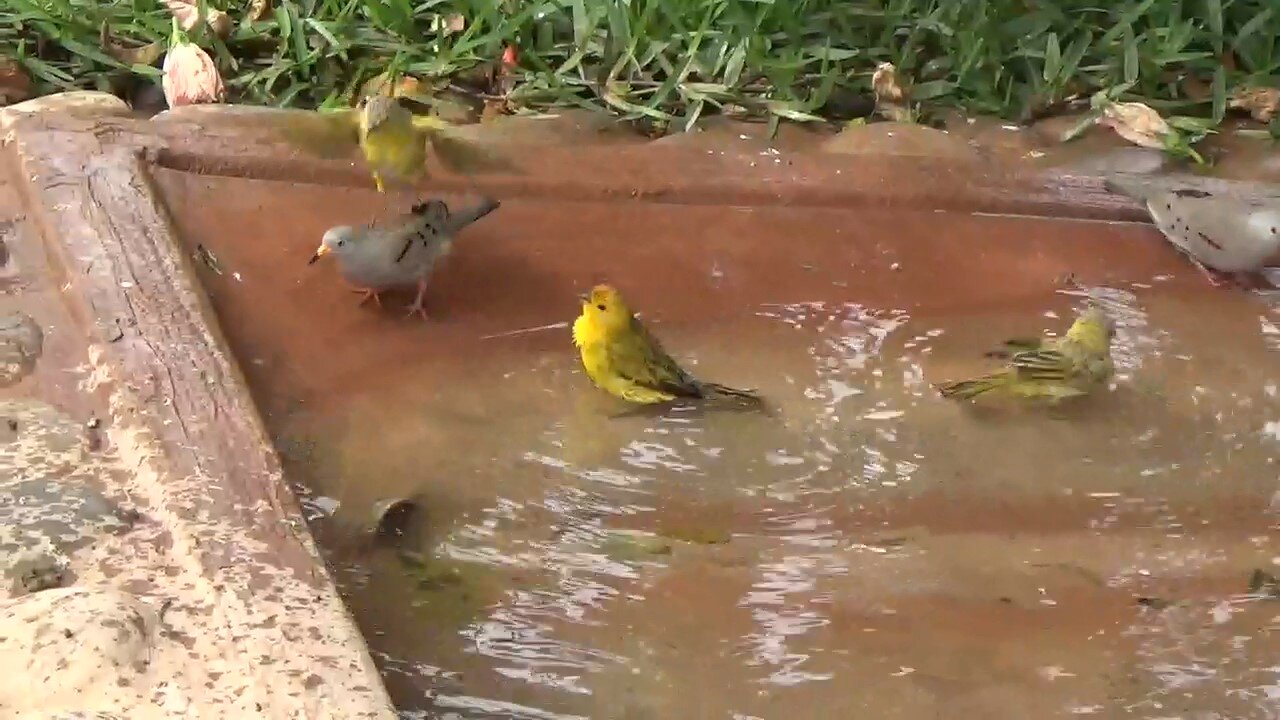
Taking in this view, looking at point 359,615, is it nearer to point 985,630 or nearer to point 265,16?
point 985,630

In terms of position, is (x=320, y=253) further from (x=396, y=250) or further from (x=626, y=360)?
(x=626, y=360)

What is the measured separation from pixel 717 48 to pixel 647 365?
2109 millimetres

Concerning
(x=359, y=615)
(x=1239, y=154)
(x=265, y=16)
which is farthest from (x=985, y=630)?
(x=265, y=16)

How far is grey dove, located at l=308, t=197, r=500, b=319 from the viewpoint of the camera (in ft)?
10.3

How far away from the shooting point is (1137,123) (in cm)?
425

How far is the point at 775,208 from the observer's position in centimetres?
373

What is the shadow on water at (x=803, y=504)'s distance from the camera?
7.97ft

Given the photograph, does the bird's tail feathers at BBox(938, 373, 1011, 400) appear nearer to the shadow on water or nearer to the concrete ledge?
the shadow on water

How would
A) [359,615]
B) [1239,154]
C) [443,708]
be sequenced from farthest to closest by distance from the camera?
1. [1239,154]
2. [359,615]
3. [443,708]

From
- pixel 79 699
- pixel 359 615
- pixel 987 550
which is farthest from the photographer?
pixel 987 550

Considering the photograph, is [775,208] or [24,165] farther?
[775,208]

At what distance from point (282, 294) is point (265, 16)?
90.7 inches

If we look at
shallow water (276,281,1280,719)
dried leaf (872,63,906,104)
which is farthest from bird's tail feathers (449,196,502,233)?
dried leaf (872,63,906,104)

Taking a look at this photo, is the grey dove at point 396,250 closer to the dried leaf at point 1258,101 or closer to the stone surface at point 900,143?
the stone surface at point 900,143
